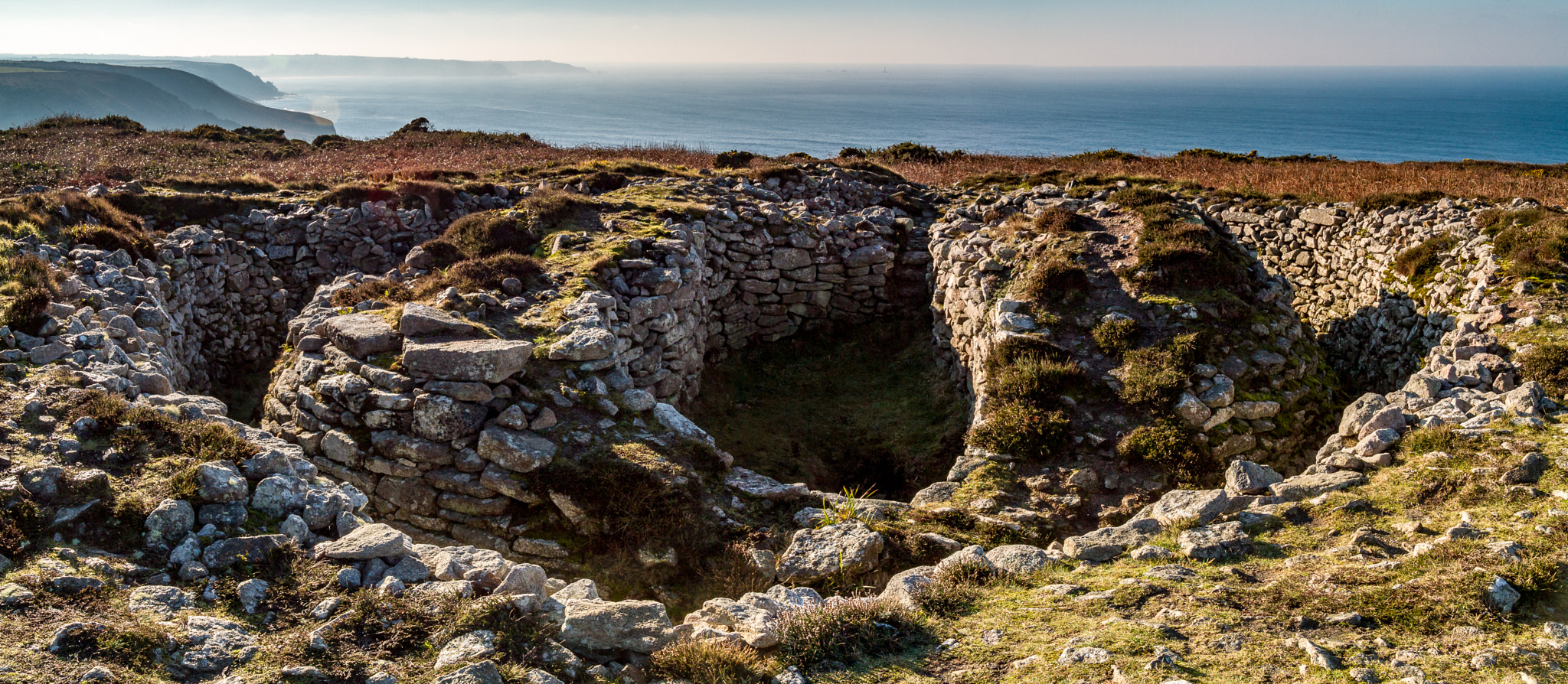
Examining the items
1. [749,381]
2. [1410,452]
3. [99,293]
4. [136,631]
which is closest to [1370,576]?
[1410,452]

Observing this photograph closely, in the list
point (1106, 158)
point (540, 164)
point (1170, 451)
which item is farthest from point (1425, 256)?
point (540, 164)

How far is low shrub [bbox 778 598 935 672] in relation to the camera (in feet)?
→ 16.2

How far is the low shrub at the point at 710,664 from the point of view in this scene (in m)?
4.70

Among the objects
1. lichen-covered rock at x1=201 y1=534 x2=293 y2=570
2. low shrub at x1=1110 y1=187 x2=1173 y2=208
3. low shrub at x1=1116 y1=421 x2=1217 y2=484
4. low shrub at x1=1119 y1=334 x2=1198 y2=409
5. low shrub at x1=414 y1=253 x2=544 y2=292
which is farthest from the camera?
low shrub at x1=1110 y1=187 x2=1173 y2=208

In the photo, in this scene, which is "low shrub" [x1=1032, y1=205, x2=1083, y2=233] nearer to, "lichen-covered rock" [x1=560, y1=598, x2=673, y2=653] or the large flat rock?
the large flat rock

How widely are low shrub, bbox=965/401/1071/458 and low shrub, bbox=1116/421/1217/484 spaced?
31.2 inches

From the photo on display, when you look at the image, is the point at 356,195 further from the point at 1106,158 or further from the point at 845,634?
the point at 1106,158

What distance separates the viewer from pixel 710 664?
4738 mm

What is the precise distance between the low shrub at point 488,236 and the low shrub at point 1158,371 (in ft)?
35.4

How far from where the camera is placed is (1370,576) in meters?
5.23

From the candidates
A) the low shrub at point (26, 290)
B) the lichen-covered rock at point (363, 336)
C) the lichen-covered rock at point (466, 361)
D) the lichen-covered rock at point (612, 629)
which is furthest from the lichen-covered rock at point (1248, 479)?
the low shrub at point (26, 290)

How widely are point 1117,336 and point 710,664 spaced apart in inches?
352

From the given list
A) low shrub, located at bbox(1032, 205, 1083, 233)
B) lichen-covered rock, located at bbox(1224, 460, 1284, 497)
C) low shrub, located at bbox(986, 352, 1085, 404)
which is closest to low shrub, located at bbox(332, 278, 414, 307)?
low shrub, located at bbox(986, 352, 1085, 404)

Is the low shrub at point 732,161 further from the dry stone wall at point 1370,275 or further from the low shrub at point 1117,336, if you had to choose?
the low shrub at point 1117,336
